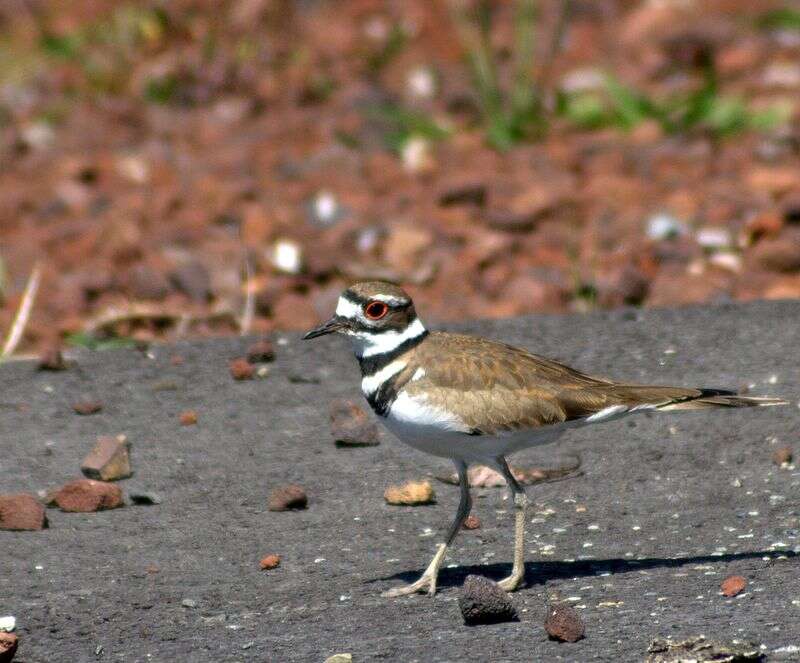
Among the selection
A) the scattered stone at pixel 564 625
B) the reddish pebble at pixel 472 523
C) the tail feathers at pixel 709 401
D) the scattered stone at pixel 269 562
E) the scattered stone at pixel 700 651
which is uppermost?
the tail feathers at pixel 709 401

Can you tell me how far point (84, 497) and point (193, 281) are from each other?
9.96 feet

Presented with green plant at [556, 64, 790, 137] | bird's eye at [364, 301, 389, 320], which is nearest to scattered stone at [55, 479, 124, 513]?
bird's eye at [364, 301, 389, 320]

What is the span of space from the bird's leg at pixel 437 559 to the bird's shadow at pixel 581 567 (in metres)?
0.09

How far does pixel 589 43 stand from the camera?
40.0 ft

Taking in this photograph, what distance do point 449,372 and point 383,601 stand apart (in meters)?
0.83

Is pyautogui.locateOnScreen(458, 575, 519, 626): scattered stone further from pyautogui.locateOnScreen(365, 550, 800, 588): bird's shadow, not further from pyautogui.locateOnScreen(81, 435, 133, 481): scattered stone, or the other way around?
pyautogui.locateOnScreen(81, 435, 133, 481): scattered stone

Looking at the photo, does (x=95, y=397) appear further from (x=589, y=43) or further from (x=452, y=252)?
(x=589, y=43)

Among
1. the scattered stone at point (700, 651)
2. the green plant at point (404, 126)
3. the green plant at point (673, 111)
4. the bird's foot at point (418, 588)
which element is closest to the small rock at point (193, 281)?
the green plant at point (404, 126)

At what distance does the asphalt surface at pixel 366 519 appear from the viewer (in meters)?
4.45

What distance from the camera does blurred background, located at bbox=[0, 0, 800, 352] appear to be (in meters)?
8.39

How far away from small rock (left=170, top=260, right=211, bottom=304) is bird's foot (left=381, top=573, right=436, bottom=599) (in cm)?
395

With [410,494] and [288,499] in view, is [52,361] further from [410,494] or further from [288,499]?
[410,494]

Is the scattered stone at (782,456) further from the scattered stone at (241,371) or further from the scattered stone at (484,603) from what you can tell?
the scattered stone at (241,371)

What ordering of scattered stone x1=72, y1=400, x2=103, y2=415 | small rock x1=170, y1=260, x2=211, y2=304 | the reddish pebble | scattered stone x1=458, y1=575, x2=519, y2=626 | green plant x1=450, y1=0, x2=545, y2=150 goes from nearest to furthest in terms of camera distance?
scattered stone x1=458, y1=575, x2=519, y2=626, the reddish pebble, scattered stone x1=72, y1=400, x2=103, y2=415, small rock x1=170, y1=260, x2=211, y2=304, green plant x1=450, y1=0, x2=545, y2=150
